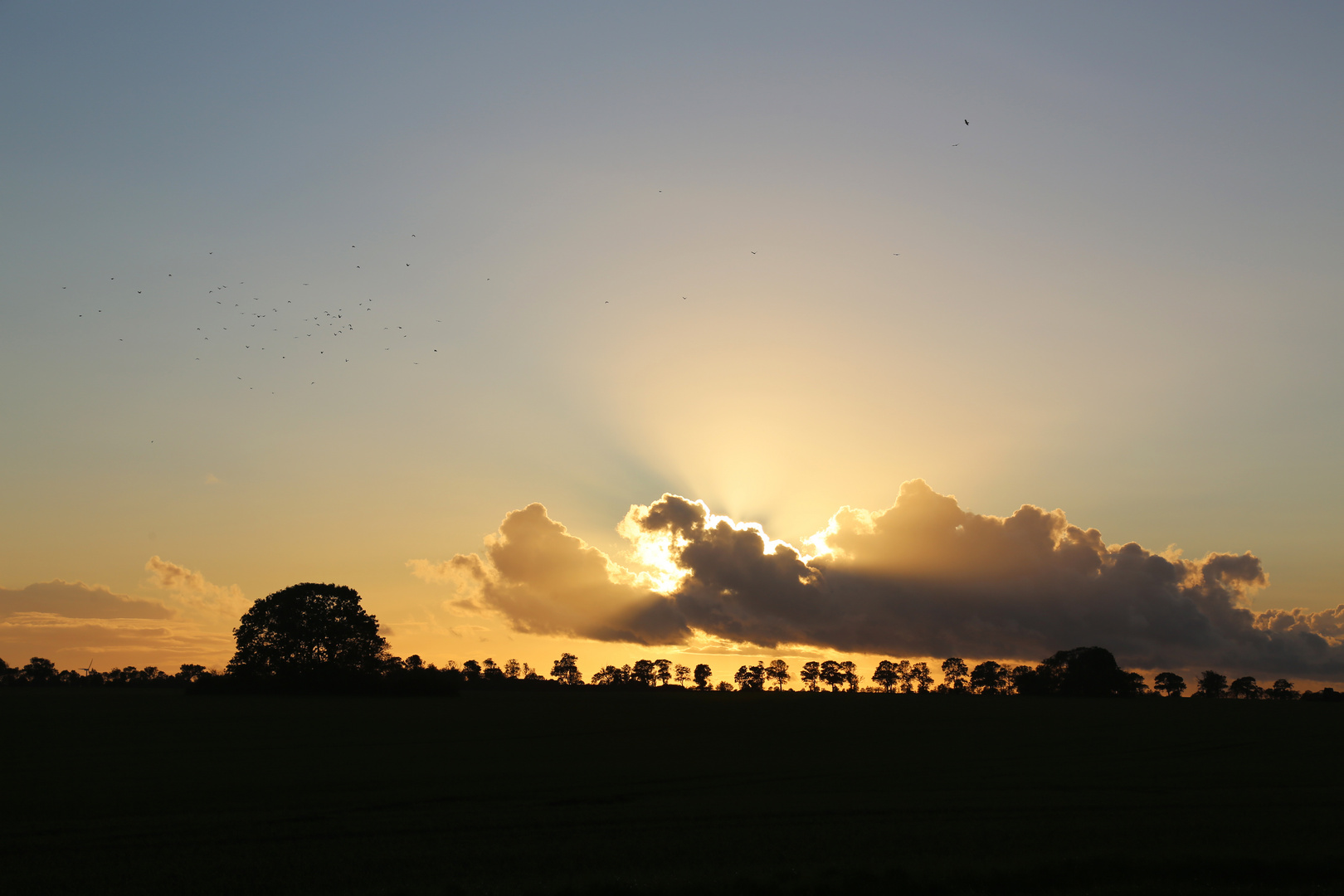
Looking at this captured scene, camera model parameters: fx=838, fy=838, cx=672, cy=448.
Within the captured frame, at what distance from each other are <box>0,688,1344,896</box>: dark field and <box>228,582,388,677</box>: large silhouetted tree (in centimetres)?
3494

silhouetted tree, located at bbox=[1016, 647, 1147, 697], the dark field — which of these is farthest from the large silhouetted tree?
silhouetted tree, located at bbox=[1016, 647, 1147, 697]

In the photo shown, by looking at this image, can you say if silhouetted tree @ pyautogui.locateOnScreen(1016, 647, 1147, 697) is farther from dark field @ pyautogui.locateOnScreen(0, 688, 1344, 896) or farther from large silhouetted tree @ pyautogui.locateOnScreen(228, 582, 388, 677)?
large silhouetted tree @ pyautogui.locateOnScreen(228, 582, 388, 677)

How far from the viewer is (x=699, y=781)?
40.2 m

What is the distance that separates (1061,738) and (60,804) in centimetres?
6630

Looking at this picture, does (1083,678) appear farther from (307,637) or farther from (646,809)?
(646,809)

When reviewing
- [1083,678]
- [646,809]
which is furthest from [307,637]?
[1083,678]

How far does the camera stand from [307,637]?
357 ft

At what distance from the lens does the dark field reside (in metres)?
20.1

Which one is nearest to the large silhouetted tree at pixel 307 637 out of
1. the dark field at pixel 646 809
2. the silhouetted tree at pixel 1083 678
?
the dark field at pixel 646 809

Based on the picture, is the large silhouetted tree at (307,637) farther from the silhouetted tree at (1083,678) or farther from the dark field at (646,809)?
the silhouetted tree at (1083,678)

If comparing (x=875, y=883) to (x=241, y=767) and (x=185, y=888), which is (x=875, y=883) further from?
(x=241, y=767)

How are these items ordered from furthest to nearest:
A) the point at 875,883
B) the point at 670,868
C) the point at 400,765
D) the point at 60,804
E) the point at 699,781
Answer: the point at 400,765 < the point at 699,781 < the point at 60,804 < the point at 670,868 < the point at 875,883

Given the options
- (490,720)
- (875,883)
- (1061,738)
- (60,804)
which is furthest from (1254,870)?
(490,720)

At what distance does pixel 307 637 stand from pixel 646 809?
91.1 metres
